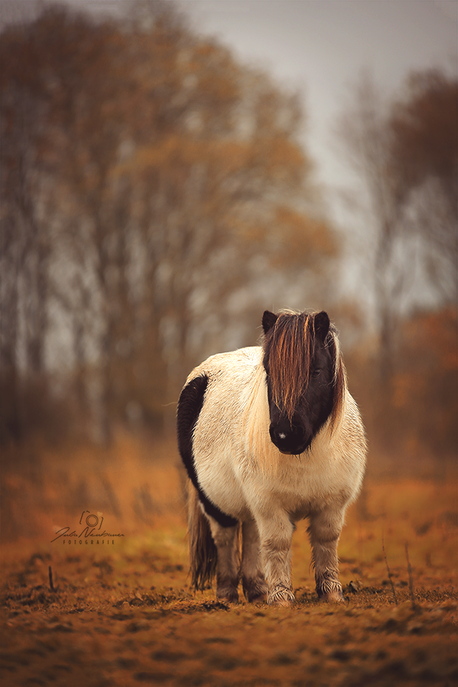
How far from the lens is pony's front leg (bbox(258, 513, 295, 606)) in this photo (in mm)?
4633

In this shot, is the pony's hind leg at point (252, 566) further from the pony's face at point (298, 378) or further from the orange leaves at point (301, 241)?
the orange leaves at point (301, 241)

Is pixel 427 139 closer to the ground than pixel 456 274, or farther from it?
farther from it

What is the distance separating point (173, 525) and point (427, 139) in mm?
13707

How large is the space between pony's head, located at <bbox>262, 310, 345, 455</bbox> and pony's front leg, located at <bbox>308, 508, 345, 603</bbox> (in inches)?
33.2

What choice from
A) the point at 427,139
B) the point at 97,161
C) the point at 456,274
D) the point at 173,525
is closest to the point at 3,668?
the point at 173,525

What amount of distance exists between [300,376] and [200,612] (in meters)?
1.90

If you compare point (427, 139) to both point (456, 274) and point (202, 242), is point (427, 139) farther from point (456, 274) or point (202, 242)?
point (202, 242)

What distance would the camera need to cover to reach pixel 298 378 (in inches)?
168

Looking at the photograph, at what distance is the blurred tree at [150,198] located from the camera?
55.8 ft

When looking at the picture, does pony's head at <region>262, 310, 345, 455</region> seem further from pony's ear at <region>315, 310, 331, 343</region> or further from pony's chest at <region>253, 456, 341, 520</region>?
pony's chest at <region>253, 456, 341, 520</region>

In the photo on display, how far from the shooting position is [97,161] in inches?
722

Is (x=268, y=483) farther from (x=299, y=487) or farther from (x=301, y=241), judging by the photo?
(x=301, y=241)

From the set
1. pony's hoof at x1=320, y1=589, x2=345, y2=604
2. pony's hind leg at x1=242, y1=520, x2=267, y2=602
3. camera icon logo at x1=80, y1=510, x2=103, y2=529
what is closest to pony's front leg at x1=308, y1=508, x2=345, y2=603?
pony's hoof at x1=320, y1=589, x2=345, y2=604

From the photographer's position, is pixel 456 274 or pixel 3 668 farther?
pixel 456 274
